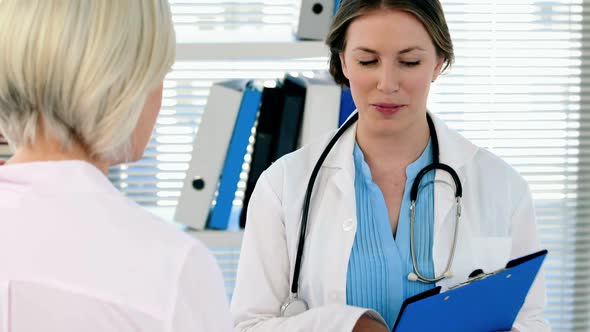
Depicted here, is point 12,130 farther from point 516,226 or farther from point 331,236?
point 516,226

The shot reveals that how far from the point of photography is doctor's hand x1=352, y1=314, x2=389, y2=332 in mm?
1388

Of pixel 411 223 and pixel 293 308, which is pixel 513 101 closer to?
pixel 411 223

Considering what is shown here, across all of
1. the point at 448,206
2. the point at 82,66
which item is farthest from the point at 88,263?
the point at 448,206

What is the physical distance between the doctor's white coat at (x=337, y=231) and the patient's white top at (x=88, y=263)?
2.31 ft

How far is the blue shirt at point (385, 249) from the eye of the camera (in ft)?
4.88

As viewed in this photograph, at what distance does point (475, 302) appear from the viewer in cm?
131

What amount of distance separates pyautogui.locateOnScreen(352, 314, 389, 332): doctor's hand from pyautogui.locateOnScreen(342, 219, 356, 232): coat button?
0.20 meters

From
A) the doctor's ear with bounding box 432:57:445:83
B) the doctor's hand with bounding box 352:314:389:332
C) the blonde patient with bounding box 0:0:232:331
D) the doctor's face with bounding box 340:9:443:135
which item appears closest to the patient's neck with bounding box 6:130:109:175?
the blonde patient with bounding box 0:0:232:331

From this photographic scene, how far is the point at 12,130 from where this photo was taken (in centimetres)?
86

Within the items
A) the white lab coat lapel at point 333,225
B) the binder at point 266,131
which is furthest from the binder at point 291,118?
the white lab coat lapel at point 333,225

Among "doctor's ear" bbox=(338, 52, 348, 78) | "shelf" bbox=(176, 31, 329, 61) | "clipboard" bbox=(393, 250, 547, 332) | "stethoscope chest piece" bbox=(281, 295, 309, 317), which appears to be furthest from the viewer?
"shelf" bbox=(176, 31, 329, 61)

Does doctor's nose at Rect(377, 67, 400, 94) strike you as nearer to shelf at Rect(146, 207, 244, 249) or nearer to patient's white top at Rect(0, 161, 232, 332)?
shelf at Rect(146, 207, 244, 249)

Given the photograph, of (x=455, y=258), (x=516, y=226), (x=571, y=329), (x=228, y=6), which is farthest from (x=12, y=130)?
(x=571, y=329)

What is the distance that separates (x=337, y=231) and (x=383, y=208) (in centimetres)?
10
